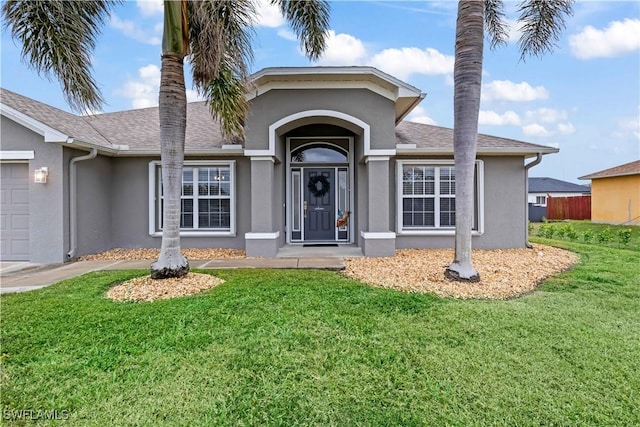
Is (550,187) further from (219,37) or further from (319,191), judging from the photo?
(219,37)

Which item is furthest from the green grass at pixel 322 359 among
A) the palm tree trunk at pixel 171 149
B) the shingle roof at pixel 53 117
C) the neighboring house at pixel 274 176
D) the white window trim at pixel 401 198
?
the shingle roof at pixel 53 117

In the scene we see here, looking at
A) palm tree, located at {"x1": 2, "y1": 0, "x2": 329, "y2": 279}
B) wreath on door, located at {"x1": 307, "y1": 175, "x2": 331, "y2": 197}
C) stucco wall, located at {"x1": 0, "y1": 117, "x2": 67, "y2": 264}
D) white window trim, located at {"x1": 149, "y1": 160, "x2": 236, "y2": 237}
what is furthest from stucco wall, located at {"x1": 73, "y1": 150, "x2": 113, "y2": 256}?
wreath on door, located at {"x1": 307, "y1": 175, "x2": 331, "y2": 197}

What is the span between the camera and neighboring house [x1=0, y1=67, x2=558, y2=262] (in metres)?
8.73

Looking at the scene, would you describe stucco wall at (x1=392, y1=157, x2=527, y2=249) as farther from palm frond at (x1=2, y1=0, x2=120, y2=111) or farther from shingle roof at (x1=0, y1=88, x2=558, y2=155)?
palm frond at (x1=2, y1=0, x2=120, y2=111)

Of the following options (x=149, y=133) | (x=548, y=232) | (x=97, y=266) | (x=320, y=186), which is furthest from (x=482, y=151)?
(x=97, y=266)

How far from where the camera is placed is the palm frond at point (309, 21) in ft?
22.6

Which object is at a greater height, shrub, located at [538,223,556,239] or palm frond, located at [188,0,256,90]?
palm frond, located at [188,0,256,90]

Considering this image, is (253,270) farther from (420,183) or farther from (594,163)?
(594,163)

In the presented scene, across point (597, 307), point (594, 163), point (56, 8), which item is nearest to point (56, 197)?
point (56, 8)

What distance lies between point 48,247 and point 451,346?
31.2 ft

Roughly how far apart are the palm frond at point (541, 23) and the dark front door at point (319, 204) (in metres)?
6.26

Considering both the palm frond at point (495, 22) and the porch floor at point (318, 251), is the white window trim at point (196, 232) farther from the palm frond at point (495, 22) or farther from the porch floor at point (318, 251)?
the palm frond at point (495, 22)

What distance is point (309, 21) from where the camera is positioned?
7.22 meters

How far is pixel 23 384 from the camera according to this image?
321 centimetres
